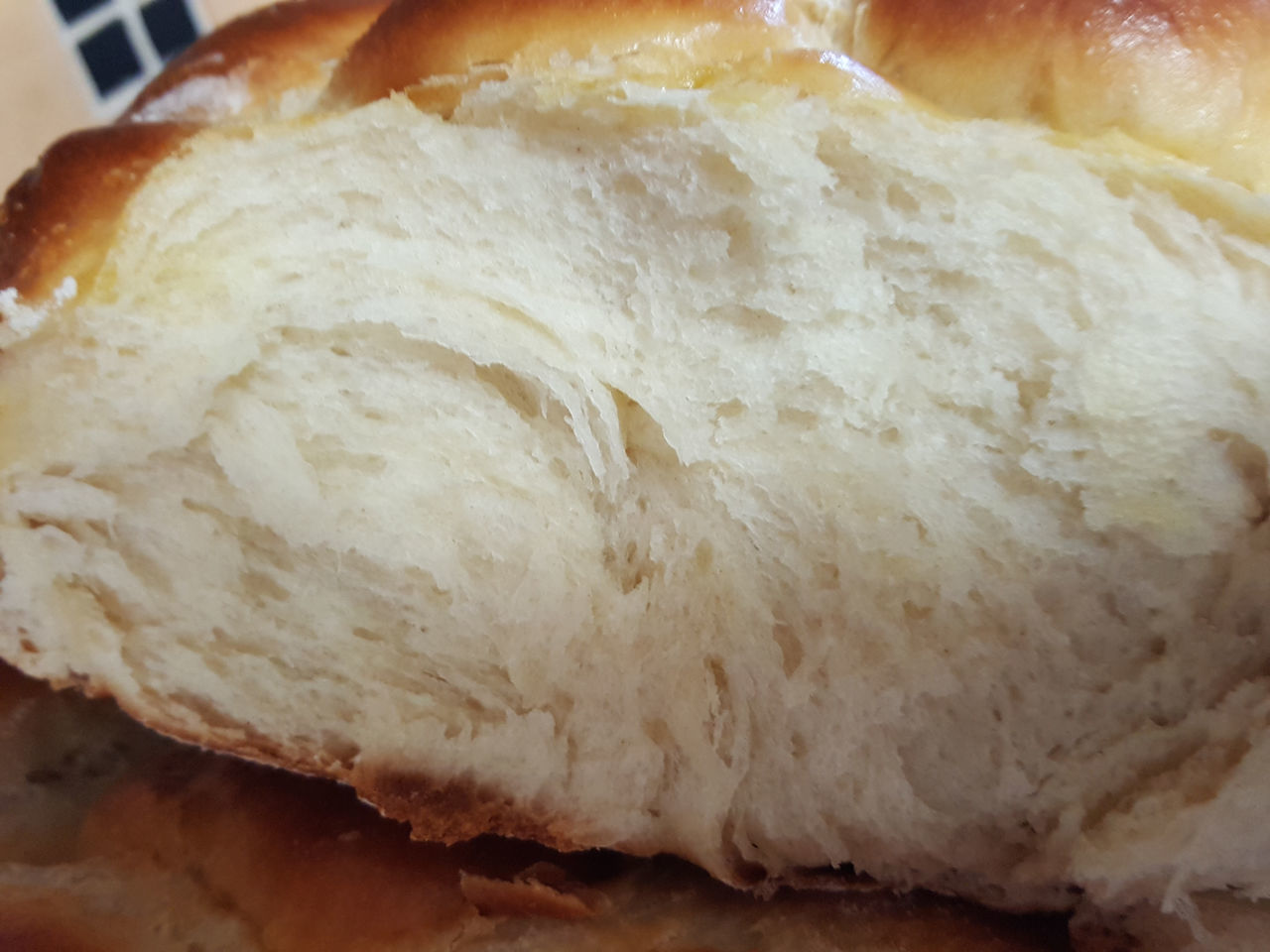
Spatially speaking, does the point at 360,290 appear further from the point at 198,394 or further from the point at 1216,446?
the point at 1216,446

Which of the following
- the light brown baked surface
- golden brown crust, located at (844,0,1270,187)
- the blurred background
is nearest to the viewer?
golden brown crust, located at (844,0,1270,187)

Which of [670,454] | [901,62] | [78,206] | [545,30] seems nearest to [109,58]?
[78,206]

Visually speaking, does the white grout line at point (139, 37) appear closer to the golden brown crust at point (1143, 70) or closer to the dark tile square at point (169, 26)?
the dark tile square at point (169, 26)

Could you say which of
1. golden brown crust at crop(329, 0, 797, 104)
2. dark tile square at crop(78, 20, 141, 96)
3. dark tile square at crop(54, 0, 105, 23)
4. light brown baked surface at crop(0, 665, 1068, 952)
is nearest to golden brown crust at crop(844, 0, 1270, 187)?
golden brown crust at crop(329, 0, 797, 104)

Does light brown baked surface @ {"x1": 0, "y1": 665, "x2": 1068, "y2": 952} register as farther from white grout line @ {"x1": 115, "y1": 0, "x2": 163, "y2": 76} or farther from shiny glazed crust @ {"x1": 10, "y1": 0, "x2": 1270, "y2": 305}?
white grout line @ {"x1": 115, "y1": 0, "x2": 163, "y2": 76}

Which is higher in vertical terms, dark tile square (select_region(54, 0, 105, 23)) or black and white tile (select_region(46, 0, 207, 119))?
dark tile square (select_region(54, 0, 105, 23))

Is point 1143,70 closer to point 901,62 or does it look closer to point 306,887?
point 901,62
